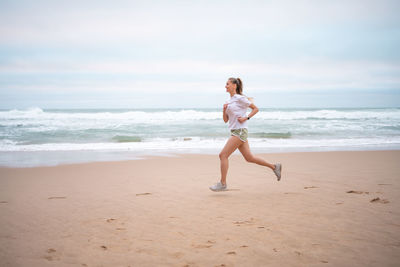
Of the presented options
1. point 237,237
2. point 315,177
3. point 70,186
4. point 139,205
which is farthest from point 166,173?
point 237,237

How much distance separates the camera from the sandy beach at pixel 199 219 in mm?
3006

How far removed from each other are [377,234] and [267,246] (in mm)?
1271

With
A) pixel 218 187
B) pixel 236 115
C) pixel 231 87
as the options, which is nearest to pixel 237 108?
pixel 236 115

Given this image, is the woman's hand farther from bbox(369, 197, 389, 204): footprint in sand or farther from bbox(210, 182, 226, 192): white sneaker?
bbox(369, 197, 389, 204): footprint in sand

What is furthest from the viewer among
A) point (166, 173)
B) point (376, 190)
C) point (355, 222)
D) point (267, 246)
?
point (166, 173)

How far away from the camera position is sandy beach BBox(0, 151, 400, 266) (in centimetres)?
301

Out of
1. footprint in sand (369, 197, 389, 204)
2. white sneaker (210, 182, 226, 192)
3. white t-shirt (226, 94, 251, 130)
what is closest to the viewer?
footprint in sand (369, 197, 389, 204)

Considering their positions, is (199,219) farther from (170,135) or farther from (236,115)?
(170,135)

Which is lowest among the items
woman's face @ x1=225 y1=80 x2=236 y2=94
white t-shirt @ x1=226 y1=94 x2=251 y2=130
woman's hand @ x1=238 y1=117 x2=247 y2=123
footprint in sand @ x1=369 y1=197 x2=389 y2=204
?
footprint in sand @ x1=369 y1=197 x2=389 y2=204

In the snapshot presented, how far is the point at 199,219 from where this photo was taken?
4.09 m

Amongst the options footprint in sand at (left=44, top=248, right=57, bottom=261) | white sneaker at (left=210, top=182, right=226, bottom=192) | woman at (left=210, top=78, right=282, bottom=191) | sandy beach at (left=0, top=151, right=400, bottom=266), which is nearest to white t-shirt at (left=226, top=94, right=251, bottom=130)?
woman at (left=210, top=78, right=282, bottom=191)

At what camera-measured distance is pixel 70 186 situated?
6156 mm

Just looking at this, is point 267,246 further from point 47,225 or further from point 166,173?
point 166,173

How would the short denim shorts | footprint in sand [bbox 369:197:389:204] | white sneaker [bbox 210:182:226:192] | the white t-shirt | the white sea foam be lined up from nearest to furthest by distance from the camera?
footprint in sand [bbox 369:197:389:204] < the white t-shirt < the short denim shorts < white sneaker [bbox 210:182:226:192] < the white sea foam
